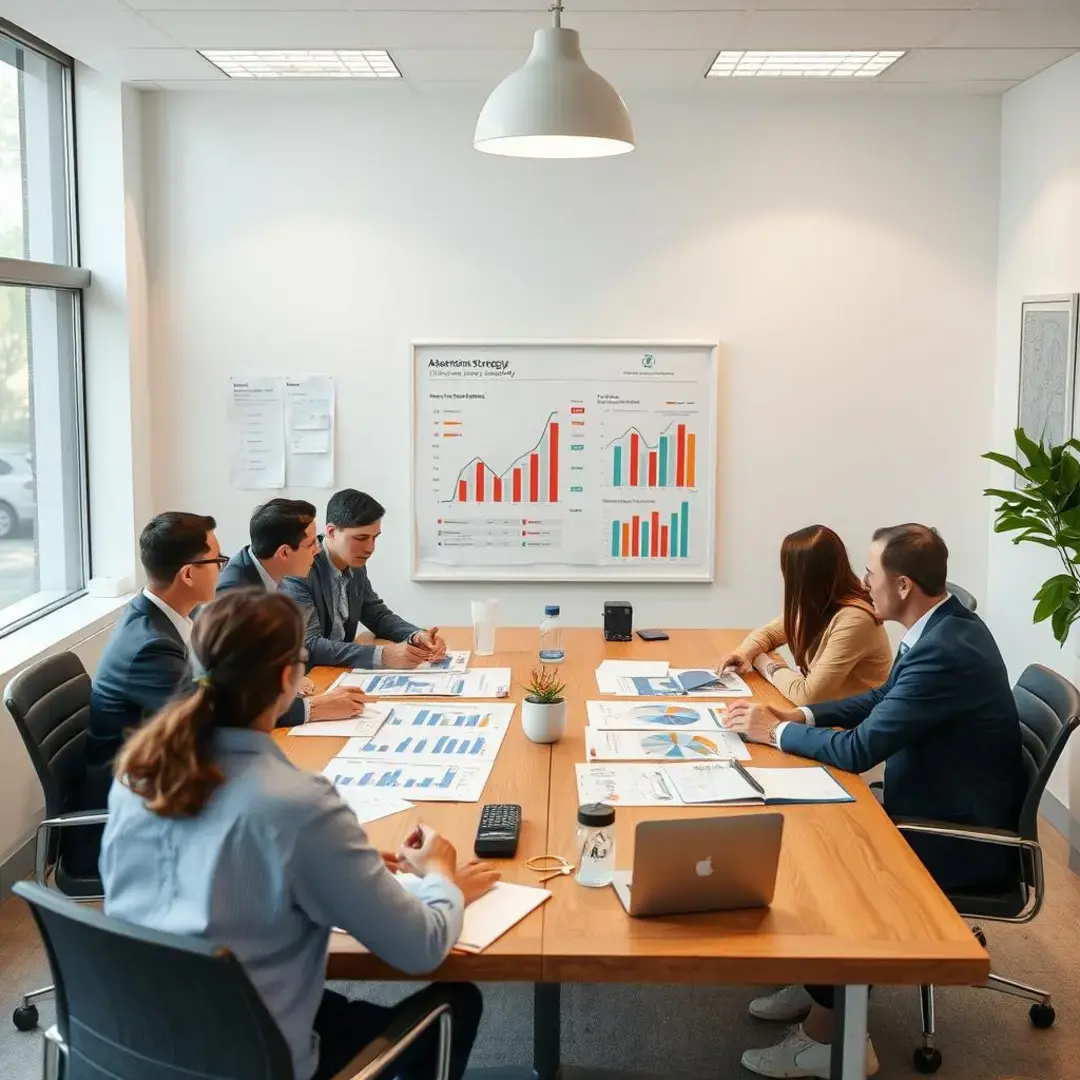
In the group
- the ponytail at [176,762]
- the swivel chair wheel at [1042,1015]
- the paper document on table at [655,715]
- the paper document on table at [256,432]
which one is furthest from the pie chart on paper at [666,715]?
the paper document on table at [256,432]

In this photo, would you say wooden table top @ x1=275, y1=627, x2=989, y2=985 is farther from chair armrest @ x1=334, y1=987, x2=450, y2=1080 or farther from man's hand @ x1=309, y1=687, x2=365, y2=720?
man's hand @ x1=309, y1=687, x2=365, y2=720

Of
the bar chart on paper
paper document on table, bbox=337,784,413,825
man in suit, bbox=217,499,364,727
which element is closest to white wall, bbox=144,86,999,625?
the bar chart on paper

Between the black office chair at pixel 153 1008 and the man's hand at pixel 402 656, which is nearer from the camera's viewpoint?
the black office chair at pixel 153 1008

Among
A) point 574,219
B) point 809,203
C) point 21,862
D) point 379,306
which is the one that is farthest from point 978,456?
point 21,862

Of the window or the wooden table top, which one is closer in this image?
the wooden table top

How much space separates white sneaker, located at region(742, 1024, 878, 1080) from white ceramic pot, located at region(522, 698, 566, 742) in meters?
0.88

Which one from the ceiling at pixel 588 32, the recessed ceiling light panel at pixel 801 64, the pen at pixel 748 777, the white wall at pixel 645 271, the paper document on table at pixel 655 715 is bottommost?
the pen at pixel 748 777

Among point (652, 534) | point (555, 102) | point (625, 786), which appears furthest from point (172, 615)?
point (652, 534)

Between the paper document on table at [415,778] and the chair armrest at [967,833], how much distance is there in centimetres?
93

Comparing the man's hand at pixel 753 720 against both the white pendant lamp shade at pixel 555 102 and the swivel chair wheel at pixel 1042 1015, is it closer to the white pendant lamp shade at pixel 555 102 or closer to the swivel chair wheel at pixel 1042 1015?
the swivel chair wheel at pixel 1042 1015

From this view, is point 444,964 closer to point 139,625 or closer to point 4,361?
point 139,625

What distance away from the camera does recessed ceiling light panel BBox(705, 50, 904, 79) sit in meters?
4.43

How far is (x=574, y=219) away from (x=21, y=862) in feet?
10.3

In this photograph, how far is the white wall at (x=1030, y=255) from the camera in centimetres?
439
